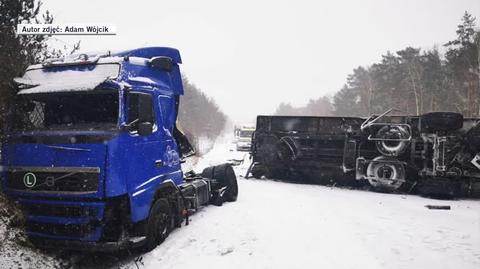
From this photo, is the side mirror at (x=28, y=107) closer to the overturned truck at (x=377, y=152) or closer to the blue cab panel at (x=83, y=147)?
the blue cab panel at (x=83, y=147)

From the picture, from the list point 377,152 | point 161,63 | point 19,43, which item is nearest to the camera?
point 161,63

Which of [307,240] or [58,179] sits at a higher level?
[58,179]

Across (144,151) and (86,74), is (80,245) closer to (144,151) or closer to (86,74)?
(144,151)

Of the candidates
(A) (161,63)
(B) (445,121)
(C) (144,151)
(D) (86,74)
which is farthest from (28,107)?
(B) (445,121)

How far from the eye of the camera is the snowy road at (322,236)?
571 centimetres

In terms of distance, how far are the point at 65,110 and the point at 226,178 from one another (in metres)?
5.05

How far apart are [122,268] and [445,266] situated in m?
4.80

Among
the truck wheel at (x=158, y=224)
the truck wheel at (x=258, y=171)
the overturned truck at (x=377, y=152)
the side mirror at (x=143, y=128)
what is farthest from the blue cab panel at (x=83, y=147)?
the truck wheel at (x=258, y=171)

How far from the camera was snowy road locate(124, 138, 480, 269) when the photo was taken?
5707 millimetres

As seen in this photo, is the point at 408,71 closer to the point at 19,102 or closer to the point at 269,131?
the point at 269,131

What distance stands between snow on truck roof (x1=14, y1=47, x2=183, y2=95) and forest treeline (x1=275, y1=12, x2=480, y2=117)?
3393cm

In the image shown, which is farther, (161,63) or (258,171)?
(258,171)

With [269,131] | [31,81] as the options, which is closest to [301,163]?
[269,131]

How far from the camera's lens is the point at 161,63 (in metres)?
6.75
